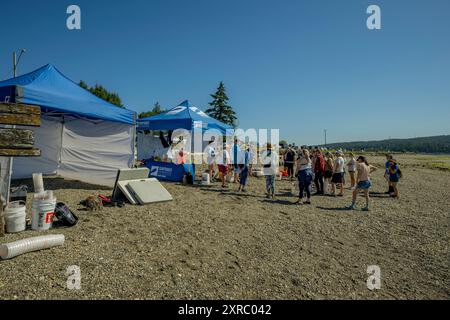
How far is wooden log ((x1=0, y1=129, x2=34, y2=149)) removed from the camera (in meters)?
4.21

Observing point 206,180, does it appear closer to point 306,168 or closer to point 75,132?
point 306,168

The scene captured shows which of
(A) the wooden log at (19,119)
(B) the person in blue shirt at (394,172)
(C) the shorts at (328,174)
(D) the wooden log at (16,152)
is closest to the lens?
(D) the wooden log at (16,152)

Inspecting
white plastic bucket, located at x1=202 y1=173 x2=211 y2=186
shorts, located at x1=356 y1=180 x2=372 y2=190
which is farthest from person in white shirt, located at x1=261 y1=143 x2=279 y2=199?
white plastic bucket, located at x1=202 y1=173 x2=211 y2=186

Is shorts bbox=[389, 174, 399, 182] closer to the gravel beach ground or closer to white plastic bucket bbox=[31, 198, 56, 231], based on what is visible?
the gravel beach ground

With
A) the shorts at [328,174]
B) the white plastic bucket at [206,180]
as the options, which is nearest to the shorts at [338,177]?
the shorts at [328,174]

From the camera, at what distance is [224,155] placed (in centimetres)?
1120

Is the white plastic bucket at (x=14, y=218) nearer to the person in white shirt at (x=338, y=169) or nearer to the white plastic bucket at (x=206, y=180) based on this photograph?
the white plastic bucket at (x=206, y=180)

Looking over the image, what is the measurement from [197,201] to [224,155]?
135 inches

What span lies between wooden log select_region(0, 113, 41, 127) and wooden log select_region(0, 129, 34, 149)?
188mm

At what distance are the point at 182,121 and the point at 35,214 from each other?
284 inches

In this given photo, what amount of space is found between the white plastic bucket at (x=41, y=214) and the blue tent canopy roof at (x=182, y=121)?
6.90 m

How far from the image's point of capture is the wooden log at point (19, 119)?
14.2 ft

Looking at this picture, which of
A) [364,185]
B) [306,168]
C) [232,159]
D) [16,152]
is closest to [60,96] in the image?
[16,152]
